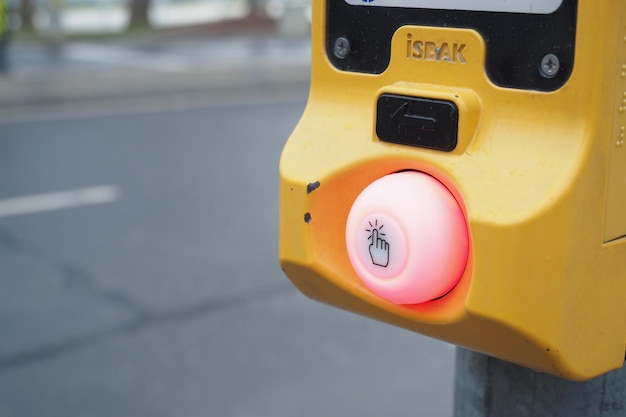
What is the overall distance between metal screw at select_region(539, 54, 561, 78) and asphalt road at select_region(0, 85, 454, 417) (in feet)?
8.98

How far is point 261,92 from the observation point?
12.2 meters

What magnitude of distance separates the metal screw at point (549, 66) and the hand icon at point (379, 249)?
0.25m

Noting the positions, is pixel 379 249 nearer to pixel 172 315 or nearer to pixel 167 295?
pixel 172 315

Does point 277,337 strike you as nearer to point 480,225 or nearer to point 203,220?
point 203,220

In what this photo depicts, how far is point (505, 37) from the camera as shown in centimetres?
100

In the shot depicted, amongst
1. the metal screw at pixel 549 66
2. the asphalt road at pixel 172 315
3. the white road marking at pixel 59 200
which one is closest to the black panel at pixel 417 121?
the metal screw at pixel 549 66

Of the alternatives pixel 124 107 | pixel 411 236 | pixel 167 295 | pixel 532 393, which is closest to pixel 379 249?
pixel 411 236

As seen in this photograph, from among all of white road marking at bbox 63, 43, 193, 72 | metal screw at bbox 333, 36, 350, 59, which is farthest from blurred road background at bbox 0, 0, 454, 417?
white road marking at bbox 63, 43, 193, 72

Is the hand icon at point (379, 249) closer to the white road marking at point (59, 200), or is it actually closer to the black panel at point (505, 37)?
the black panel at point (505, 37)

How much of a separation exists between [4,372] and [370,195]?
3162 mm

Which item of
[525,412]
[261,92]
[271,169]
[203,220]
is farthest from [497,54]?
[261,92]

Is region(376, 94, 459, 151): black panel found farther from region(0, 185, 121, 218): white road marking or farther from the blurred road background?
region(0, 185, 121, 218): white road marking

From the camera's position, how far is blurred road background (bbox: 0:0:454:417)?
3.70 metres

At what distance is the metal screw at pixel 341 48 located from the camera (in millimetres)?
1164
